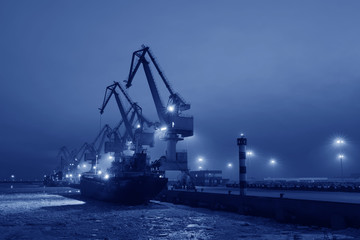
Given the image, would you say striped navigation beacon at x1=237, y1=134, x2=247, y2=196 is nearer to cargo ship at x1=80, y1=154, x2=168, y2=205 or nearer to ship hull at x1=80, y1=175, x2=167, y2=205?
ship hull at x1=80, y1=175, x2=167, y2=205

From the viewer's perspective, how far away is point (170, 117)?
2707 inches

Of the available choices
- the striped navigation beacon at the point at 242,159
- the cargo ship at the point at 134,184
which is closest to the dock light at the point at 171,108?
the cargo ship at the point at 134,184

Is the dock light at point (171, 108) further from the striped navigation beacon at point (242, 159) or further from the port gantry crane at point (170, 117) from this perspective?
the striped navigation beacon at point (242, 159)

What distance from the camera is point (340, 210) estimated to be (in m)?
17.9

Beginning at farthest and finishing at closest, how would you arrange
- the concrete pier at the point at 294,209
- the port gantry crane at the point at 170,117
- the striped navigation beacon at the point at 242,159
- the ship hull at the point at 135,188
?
1. the port gantry crane at the point at 170,117
2. the ship hull at the point at 135,188
3. the striped navigation beacon at the point at 242,159
4. the concrete pier at the point at 294,209

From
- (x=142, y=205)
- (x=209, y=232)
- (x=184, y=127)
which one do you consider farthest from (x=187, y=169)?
(x=209, y=232)

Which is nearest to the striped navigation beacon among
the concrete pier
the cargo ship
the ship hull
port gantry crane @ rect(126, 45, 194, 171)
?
the concrete pier

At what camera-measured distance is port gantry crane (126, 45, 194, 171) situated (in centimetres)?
6875

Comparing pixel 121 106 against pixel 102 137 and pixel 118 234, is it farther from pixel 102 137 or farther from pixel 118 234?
pixel 118 234

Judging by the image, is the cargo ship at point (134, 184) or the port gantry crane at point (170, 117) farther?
the port gantry crane at point (170, 117)

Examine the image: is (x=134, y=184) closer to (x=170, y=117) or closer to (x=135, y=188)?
(x=135, y=188)

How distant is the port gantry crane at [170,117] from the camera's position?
68750 millimetres

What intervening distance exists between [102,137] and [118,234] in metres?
117

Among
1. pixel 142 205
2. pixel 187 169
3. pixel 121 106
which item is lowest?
pixel 142 205
